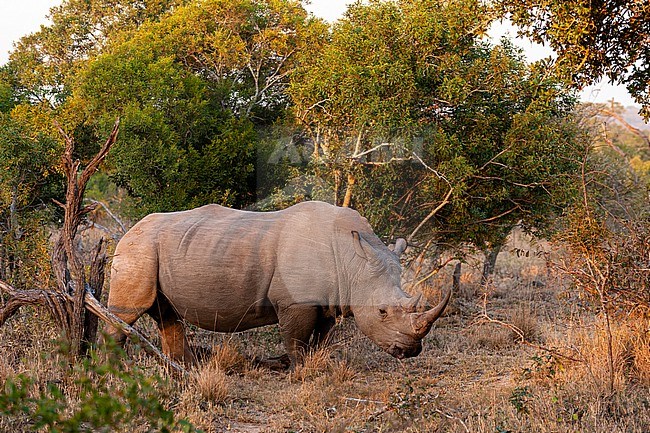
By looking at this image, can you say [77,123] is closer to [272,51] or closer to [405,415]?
[272,51]

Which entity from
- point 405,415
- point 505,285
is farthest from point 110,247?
point 505,285

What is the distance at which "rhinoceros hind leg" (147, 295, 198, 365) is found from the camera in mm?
8422

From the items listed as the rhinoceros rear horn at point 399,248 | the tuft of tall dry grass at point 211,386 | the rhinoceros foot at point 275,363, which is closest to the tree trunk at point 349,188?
the rhinoceros rear horn at point 399,248

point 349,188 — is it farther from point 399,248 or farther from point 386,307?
point 386,307

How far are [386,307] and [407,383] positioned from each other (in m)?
1.02

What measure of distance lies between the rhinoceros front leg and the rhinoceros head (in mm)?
487

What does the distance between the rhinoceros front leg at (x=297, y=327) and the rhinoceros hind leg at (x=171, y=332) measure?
3.83 feet

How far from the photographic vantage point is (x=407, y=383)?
6.78 metres

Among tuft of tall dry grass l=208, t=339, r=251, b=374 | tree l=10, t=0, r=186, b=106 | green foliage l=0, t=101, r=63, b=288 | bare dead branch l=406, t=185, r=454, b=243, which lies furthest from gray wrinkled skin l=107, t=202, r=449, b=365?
tree l=10, t=0, r=186, b=106

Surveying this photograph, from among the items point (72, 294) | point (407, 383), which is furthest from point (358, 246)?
point (72, 294)

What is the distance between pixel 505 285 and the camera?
15336mm

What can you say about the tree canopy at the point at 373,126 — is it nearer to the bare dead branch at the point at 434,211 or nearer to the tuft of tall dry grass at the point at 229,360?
the bare dead branch at the point at 434,211

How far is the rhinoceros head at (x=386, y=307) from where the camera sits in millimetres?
7402

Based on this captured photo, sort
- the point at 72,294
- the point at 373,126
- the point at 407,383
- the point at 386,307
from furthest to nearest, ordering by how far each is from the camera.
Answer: the point at 373,126
the point at 72,294
the point at 386,307
the point at 407,383
